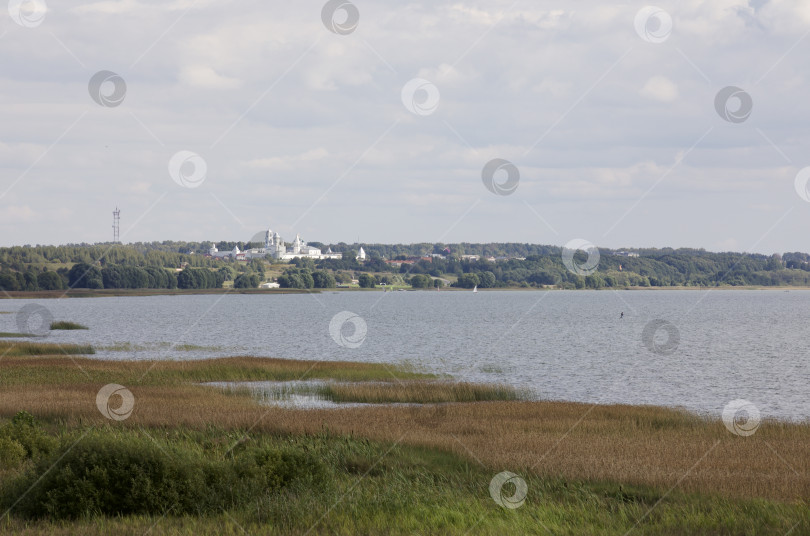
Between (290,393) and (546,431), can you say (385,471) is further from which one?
(290,393)

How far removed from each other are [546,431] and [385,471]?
9150 mm

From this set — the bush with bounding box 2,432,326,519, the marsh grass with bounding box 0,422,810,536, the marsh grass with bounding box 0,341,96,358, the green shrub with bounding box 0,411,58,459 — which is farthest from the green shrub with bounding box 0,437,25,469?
the marsh grass with bounding box 0,341,96,358

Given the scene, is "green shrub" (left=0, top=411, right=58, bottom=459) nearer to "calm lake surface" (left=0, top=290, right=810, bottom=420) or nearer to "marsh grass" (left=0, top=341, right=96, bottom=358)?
"calm lake surface" (left=0, top=290, right=810, bottom=420)

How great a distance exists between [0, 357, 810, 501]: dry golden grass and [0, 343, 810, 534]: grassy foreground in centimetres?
8

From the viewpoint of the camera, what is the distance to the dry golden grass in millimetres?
17781

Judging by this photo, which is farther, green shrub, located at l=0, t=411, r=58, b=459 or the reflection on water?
the reflection on water

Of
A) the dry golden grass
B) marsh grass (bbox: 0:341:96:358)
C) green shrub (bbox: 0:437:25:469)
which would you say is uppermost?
marsh grass (bbox: 0:341:96:358)

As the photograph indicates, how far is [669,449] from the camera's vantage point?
21.8 metres

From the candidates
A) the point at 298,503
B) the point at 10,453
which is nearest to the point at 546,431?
the point at 298,503

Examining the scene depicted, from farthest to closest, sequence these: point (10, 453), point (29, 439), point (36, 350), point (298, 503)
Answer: point (36, 350) < point (29, 439) < point (10, 453) < point (298, 503)

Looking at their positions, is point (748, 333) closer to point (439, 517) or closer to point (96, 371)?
point (96, 371)

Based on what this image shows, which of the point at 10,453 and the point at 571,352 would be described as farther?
the point at 571,352

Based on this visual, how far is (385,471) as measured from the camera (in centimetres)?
1773

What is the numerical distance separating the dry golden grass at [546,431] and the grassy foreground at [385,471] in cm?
8
